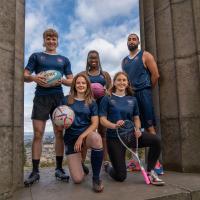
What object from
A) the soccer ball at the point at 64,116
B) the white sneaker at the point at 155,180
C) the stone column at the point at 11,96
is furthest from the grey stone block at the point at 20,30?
the white sneaker at the point at 155,180

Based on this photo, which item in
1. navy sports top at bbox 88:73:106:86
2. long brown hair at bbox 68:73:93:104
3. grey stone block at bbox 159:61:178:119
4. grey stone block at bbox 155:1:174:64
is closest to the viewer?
long brown hair at bbox 68:73:93:104

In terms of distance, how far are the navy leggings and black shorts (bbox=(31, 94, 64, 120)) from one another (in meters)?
1.06

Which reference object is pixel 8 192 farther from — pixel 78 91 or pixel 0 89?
pixel 78 91

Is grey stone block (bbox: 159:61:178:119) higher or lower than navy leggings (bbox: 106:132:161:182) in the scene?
higher

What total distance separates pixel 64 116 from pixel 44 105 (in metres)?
0.59

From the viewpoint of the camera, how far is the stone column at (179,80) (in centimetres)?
479

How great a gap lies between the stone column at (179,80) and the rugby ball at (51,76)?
2082mm

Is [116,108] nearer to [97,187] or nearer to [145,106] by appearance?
[145,106]

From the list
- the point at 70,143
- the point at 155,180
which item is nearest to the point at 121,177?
the point at 155,180

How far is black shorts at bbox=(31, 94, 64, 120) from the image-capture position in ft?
14.1

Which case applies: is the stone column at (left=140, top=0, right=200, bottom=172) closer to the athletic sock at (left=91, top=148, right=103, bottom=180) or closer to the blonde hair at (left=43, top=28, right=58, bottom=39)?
the athletic sock at (left=91, top=148, right=103, bottom=180)

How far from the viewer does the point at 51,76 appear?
4258 mm

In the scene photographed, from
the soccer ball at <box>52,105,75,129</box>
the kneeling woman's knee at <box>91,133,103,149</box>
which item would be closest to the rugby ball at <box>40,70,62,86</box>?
the soccer ball at <box>52,105,75,129</box>

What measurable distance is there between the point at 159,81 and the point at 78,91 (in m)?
1.84
